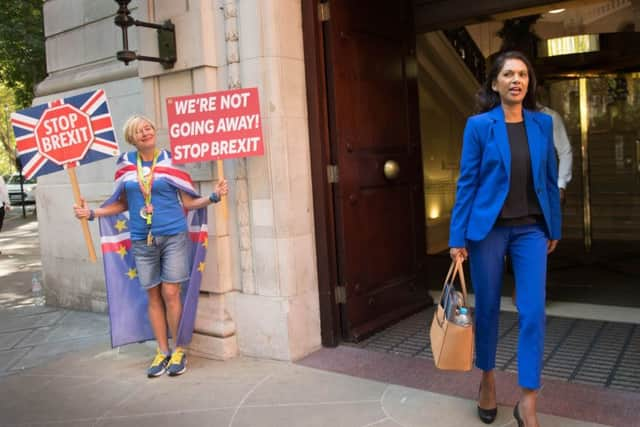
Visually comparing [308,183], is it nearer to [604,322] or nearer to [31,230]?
[604,322]

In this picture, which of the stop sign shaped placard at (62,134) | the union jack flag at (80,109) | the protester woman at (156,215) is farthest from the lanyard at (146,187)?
the stop sign shaped placard at (62,134)

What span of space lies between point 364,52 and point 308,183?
132 centimetres

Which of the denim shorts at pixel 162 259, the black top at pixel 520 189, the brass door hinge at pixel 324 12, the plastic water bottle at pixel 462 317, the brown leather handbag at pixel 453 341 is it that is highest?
the brass door hinge at pixel 324 12

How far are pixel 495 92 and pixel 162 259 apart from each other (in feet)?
9.06

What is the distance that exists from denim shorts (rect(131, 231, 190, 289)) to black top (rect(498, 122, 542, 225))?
2.51 metres

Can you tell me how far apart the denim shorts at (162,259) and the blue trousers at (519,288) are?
2.30 meters

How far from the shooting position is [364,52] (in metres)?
5.48

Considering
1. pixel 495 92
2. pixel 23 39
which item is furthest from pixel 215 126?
pixel 23 39

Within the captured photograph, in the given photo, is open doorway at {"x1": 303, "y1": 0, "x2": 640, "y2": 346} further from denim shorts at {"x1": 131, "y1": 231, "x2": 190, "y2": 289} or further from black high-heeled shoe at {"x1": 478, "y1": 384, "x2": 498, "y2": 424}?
black high-heeled shoe at {"x1": 478, "y1": 384, "x2": 498, "y2": 424}

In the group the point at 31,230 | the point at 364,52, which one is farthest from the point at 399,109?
the point at 31,230

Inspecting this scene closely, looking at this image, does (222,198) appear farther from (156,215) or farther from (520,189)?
(520,189)

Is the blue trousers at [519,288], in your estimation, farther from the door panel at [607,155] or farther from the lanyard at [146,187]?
the door panel at [607,155]

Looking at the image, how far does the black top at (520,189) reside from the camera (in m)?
3.29

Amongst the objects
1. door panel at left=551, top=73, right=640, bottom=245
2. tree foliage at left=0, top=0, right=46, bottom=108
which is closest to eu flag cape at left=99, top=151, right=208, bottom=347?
door panel at left=551, top=73, right=640, bottom=245
